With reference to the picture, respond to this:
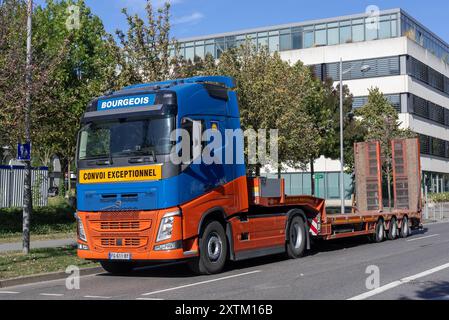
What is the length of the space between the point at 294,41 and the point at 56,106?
46.3m

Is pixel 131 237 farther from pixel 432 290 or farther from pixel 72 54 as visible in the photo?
pixel 72 54

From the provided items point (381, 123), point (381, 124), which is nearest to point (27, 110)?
point (381, 124)

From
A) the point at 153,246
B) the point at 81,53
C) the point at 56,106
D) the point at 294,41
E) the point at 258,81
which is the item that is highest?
the point at 294,41

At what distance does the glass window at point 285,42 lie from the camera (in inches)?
2387

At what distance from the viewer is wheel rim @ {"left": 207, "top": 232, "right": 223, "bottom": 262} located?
40.0ft

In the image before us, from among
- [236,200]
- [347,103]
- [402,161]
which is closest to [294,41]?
[347,103]

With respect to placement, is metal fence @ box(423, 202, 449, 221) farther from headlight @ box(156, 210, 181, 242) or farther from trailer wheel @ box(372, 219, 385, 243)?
headlight @ box(156, 210, 181, 242)

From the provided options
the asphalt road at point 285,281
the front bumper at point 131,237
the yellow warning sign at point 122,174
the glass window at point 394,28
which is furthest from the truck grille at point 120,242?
the glass window at point 394,28

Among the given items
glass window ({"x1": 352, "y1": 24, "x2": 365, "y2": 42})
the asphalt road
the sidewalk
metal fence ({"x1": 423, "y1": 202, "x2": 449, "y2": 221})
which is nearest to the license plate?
the asphalt road

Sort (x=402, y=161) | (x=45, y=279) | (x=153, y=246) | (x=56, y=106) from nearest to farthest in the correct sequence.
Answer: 1. (x=153, y=246)
2. (x=45, y=279)
3. (x=56, y=106)
4. (x=402, y=161)

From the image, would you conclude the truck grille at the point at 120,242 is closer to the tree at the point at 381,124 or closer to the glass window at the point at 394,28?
the tree at the point at 381,124

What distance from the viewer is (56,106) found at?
1730 cm

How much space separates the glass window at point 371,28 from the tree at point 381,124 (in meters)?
13.3

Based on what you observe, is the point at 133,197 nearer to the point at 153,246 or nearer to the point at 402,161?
the point at 153,246
